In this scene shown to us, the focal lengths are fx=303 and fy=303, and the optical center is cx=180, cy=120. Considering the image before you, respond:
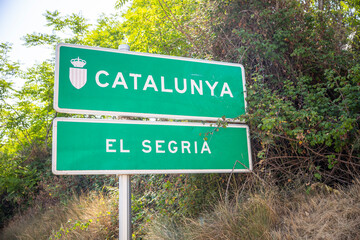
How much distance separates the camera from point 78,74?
2.69m

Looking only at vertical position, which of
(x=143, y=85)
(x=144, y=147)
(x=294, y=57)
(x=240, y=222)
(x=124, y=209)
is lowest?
(x=240, y=222)

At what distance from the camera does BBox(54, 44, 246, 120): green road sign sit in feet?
8.70

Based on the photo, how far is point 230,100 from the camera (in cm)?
322

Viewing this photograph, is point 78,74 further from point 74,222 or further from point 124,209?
point 74,222

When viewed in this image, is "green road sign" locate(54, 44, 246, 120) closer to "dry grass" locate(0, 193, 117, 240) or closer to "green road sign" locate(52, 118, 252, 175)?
"green road sign" locate(52, 118, 252, 175)

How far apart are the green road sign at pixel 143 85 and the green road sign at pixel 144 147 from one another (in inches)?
5.2

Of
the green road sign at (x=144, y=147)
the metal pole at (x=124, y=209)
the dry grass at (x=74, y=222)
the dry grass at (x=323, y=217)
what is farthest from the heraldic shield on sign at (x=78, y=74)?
the dry grass at (x=74, y=222)

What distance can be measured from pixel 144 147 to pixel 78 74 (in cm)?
87

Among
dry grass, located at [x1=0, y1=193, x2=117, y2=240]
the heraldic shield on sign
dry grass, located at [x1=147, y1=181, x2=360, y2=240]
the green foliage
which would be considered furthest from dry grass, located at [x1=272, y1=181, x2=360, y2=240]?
dry grass, located at [x1=0, y1=193, x2=117, y2=240]

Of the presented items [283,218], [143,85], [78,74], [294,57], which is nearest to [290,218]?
[283,218]

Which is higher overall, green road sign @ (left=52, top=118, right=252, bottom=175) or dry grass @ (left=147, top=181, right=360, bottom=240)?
green road sign @ (left=52, top=118, right=252, bottom=175)

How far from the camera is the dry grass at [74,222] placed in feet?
16.7

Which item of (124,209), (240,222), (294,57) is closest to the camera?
(124,209)

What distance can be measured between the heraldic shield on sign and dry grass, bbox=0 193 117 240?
2.34 m
